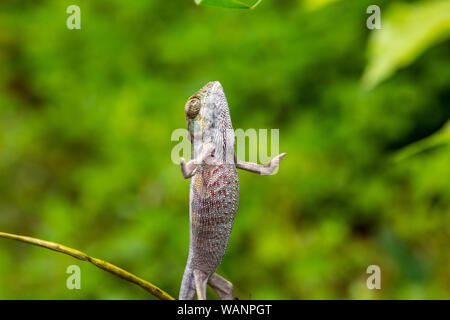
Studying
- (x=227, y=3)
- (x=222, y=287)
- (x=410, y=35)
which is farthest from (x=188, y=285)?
(x=410, y=35)

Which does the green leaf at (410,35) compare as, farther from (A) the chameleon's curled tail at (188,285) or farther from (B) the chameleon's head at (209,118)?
(A) the chameleon's curled tail at (188,285)

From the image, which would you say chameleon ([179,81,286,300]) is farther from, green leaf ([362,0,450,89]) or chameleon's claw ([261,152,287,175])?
green leaf ([362,0,450,89])

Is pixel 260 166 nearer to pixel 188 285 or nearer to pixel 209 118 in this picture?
pixel 209 118
